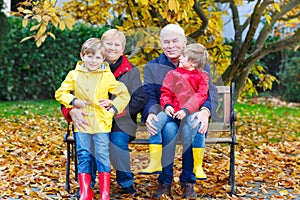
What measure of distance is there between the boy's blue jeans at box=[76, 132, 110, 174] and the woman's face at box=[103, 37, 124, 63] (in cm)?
64

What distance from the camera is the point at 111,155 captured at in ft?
14.5

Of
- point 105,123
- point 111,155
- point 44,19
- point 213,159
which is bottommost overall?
point 213,159

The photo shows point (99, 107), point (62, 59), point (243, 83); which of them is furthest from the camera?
point (62, 59)

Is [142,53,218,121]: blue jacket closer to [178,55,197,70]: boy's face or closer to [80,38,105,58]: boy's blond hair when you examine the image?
[178,55,197,70]: boy's face

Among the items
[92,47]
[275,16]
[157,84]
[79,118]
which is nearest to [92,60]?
[92,47]

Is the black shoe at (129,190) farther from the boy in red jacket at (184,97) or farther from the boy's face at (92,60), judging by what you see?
the boy's face at (92,60)

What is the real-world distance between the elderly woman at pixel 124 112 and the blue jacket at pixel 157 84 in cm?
6

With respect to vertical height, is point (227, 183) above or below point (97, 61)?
below

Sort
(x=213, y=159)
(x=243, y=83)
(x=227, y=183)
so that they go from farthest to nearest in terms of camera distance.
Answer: (x=243, y=83) < (x=213, y=159) < (x=227, y=183)

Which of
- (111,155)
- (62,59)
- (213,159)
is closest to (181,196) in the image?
(111,155)

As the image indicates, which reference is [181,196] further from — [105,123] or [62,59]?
[62,59]

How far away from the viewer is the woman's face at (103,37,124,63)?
14.4 feet

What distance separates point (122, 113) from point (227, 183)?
4.24 ft

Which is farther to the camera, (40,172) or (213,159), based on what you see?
(213,159)
